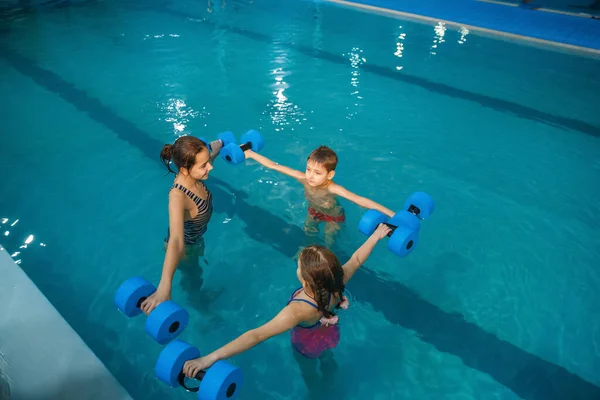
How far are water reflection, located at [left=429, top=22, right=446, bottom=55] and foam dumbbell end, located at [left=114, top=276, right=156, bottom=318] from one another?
938cm

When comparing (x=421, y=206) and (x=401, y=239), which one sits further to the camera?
(x=421, y=206)

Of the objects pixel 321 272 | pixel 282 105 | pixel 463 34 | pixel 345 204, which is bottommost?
pixel 345 204

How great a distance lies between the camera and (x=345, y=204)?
4398 mm

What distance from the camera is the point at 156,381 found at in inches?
109

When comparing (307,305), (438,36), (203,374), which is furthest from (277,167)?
(438,36)

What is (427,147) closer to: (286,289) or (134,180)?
(286,289)

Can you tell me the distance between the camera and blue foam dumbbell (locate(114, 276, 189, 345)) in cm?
214

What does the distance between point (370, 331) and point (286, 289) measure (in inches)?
32.0

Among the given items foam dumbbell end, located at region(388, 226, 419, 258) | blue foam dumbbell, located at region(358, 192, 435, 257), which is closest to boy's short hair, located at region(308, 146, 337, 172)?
blue foam dumbbell, located at region(358, 192, 435, 257)

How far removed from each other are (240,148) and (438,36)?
924 cm

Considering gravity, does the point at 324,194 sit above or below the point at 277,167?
below

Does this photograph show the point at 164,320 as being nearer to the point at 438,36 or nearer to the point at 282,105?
the point at 282,105

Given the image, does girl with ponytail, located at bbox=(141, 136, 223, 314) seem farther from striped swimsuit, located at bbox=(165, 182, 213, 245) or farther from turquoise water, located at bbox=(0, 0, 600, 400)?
turquoise water, located at bbox=(0, 0, 600, 400)

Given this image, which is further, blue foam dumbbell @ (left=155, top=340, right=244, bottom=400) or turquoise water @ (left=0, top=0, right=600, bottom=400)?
turquoise water @ (left=0, top=0, right=600, bottom=400)
